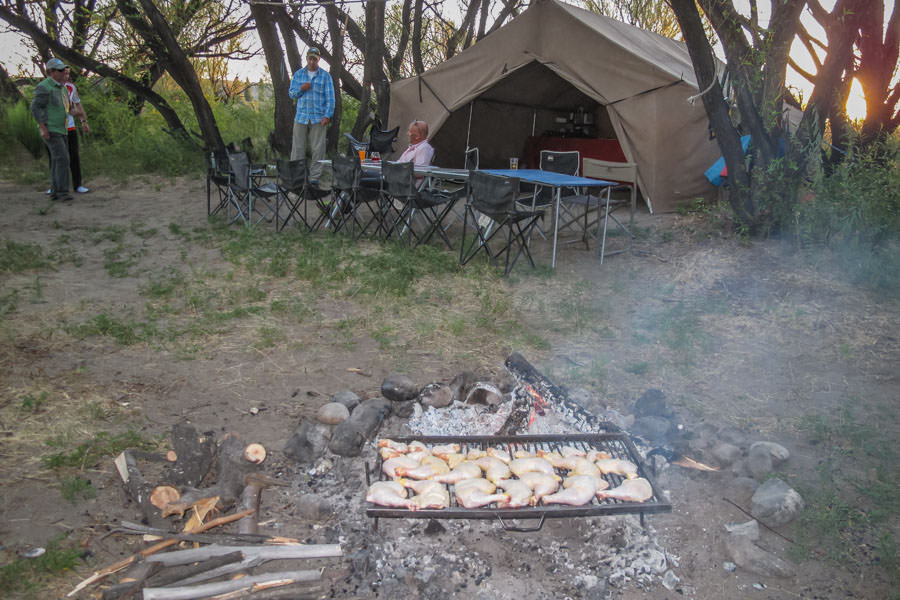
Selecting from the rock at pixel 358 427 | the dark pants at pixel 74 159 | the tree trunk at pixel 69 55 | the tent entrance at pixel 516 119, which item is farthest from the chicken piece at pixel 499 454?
the tree trunk at pixel 69 55

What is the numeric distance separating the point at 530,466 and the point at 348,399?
1003mm

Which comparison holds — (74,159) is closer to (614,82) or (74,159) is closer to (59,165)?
(59,165)

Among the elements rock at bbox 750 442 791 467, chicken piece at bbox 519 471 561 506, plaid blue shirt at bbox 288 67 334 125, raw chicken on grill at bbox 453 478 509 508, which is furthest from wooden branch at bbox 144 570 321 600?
plaid blue shirt at bbox 288 67 334 125

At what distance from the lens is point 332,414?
2.82m

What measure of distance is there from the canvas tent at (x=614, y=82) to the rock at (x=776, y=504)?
5.73 metres

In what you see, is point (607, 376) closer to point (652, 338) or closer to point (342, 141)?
point (652, 338)

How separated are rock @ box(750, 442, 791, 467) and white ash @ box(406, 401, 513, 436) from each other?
100 centimetres

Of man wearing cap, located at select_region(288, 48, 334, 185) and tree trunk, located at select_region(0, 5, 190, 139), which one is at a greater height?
tree trunk, located at select_region(0, 5, 190, 139)

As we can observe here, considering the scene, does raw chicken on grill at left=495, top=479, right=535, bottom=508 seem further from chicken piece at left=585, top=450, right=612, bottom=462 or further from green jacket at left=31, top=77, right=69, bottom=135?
green jacket at left=31, top=77, right=69, bottom=135

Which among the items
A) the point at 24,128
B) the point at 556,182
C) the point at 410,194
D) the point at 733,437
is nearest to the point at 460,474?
the point at 733,437

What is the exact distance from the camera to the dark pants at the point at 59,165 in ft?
25.3

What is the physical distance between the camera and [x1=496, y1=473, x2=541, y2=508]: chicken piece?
210cm

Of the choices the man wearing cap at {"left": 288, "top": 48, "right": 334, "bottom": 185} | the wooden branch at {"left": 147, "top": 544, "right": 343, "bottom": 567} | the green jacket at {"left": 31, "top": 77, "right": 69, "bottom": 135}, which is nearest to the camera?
the wooden branch at {"left": 147, "top": 544, "right": 343, "bottom": 567}

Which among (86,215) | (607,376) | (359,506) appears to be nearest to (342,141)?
(86,215)
